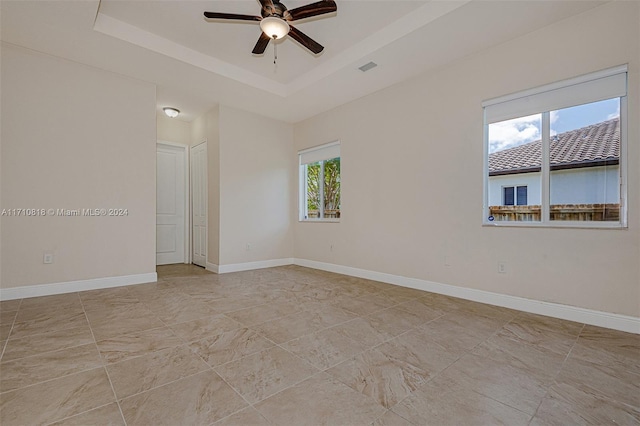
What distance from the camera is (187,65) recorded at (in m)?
3.71

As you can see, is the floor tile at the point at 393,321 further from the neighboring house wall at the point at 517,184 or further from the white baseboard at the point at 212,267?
the white baseboard at the point at 212,267

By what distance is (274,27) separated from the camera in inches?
107

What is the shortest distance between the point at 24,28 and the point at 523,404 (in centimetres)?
534

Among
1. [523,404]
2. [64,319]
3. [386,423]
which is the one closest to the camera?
[386,423]

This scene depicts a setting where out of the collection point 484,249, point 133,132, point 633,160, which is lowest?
point 484,249

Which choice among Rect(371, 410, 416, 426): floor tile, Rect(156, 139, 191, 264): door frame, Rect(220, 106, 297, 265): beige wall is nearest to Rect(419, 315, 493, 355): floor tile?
Rect(371, 410, 416, 426): floor tile

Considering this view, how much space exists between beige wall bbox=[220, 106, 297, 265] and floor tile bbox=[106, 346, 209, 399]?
301cm

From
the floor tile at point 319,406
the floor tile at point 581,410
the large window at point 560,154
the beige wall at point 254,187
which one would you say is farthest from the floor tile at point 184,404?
the beige wall at point 254,187

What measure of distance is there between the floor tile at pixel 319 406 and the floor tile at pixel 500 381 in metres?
0.61

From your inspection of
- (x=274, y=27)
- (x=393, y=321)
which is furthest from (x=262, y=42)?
(x=393, y=321)

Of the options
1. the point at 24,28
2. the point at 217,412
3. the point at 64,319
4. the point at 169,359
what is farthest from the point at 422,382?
the point at 24,28

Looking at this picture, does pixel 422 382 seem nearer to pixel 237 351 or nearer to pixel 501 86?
pixel 237 351

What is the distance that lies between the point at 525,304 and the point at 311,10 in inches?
142

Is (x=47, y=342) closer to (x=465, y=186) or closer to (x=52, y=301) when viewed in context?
(x=52, y=301)
